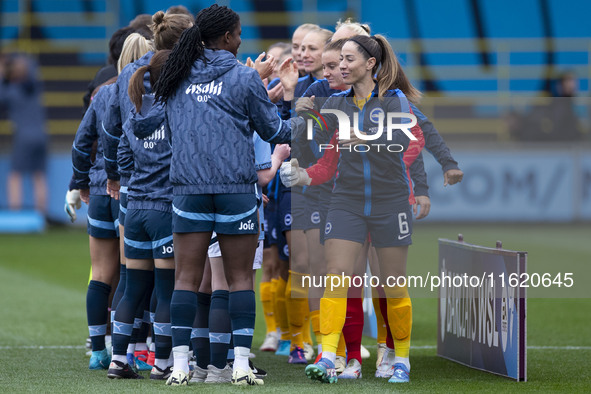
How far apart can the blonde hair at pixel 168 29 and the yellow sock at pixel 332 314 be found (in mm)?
1581

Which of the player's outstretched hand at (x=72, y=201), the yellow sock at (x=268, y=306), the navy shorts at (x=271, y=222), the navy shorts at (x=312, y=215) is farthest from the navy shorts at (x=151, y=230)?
the yellow sock at (x=268, y=306)

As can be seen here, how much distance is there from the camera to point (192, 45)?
17.4 feet

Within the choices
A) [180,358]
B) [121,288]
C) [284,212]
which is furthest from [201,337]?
[284,212]

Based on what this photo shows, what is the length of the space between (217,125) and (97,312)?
158cm

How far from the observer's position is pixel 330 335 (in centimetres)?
557

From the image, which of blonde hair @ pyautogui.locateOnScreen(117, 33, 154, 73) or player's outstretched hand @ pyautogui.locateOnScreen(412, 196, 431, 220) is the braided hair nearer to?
blonde hair @ pyautogui.locateOnScreen(117, 33, 154, 73)

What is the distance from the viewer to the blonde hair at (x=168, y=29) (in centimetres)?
579

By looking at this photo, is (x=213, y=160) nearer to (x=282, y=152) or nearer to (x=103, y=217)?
(x=282, y=152)

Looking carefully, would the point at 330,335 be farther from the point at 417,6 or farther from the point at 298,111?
the point at 417,6

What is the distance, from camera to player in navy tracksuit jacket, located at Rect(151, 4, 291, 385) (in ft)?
17.2

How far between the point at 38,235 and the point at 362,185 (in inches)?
444

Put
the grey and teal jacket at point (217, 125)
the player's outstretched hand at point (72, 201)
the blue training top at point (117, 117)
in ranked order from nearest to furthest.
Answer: the grey and teal jacket at point (217, 125) < the blue training top at point (117, 117) < the player's outstretched hand at point (72, 201)

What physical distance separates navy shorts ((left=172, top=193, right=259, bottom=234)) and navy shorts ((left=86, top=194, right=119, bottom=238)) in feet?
3.44

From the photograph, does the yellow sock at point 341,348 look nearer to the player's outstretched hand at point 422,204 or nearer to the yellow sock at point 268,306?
the player's outstretched hand at point 422,204
